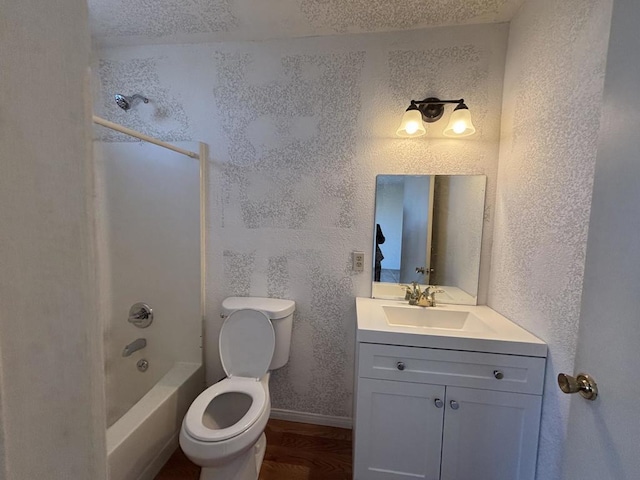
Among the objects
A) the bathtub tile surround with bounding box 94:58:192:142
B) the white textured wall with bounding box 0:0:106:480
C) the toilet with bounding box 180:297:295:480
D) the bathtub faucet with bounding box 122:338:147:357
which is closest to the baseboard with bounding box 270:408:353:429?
the toilet with bounding box 180:297:295:480

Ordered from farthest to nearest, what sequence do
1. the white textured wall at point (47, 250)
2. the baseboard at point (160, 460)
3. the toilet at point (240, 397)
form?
the baseboard at point (160, 460), the toilet at point (240, 397), the white textured wall at point (47, 250)

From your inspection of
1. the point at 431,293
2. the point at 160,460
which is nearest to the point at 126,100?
the point at 160,460

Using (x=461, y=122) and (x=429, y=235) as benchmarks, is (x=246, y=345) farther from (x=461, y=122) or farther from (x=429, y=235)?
(x=461, y=122)

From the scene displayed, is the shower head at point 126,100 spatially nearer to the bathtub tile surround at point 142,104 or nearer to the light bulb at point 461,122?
the bathtub tile surround at point 142,104

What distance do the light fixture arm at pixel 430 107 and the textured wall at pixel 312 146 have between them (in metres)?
0.07

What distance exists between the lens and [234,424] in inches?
54.6

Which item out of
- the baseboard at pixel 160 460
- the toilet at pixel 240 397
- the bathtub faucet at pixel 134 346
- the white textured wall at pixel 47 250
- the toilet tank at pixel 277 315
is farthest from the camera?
the bathtub faucet at pixel 134 346

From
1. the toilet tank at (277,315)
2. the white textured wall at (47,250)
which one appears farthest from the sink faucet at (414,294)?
the white textured wall at (47,250)

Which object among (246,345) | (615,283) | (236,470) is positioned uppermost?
(615,283)

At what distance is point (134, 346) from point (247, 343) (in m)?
0.77

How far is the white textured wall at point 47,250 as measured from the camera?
0.31 m

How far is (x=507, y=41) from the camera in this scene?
1.55 m

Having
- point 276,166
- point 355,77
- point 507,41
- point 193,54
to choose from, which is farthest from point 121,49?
point 507,41

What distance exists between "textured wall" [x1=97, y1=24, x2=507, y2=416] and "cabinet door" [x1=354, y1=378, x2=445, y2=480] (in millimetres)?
483
